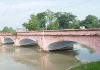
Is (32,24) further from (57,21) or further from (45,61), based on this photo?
(45,61)

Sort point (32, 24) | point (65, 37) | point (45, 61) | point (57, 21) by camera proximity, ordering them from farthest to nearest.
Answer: point (57, 21) → point (32, 24) → point (65, 37) → point (45, 61)

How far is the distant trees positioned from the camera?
60500mm

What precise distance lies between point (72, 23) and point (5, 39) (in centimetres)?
1832

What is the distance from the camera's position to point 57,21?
65.0m

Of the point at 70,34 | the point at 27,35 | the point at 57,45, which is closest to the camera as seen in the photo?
the point at 70,34

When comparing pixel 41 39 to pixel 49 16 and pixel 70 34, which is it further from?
pixel 49 16

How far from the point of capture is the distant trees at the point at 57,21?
198 ft

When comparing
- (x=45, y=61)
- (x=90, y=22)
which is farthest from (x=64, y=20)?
(x=45, y=61)

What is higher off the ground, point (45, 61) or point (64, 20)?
point (64, 20)

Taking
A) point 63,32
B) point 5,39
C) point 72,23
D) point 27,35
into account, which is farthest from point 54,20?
point 63,32

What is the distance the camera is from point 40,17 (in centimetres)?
6681

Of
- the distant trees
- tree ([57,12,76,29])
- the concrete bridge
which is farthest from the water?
tree ([57,12,76,29])

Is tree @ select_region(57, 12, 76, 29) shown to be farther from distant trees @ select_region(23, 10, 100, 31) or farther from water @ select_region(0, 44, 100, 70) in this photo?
water @ select_region(0, 44, 100, 70)

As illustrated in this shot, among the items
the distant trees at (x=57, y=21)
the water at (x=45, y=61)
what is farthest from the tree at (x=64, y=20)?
the water at (x=45, y=61)
